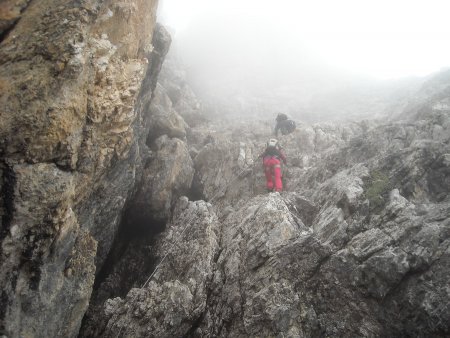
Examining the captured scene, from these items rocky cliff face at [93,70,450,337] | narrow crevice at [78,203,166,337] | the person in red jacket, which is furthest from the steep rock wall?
the person in red jacket

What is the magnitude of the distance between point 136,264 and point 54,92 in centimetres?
1213

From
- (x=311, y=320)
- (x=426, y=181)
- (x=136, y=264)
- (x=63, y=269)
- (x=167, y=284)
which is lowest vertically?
(x=136, y=264)

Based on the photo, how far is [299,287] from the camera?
12.5 m

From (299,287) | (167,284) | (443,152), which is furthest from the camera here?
(443,152)

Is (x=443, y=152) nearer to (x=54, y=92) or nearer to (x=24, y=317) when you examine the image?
(x=54, y=92)

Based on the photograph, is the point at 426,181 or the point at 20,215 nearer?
the point at 20,215

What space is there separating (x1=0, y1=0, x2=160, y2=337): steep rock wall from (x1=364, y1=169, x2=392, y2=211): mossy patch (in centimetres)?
1159

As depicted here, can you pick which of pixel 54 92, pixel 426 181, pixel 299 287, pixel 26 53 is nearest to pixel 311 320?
pixel 299 287

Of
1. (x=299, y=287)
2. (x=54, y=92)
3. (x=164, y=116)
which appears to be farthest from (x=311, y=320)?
(x=164, y=116)

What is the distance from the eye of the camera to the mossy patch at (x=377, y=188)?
14406 millimetres

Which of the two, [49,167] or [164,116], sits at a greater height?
[49,167]

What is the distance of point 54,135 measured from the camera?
9.77 meters

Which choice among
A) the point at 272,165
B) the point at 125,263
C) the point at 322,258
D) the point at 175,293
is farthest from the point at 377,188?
the point at 125,263

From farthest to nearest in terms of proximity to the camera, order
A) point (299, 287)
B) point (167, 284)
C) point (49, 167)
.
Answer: point (167, 284)
point (299, 287)
point (49, 167)
